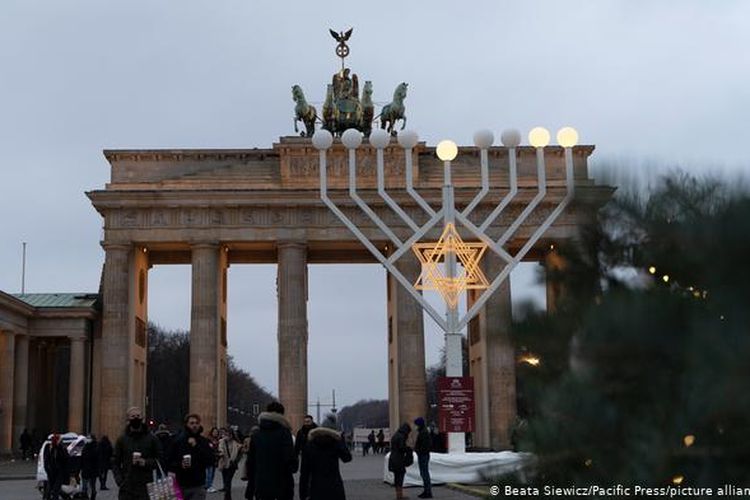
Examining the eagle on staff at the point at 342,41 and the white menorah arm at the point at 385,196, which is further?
the eagle on staff at the point at 342,41

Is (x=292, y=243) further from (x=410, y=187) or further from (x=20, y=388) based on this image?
(x=410, y=187)

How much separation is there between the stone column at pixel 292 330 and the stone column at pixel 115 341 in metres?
6.14

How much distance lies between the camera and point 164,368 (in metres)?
92.4

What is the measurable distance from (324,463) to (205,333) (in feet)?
116

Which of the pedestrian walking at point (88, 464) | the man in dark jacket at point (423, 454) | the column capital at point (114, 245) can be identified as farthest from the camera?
the column capital at point (114, 245)

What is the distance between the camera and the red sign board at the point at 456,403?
1966cm

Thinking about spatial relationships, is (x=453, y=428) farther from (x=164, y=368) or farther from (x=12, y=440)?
(x=164, y=368)

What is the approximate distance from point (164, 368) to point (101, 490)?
6925 centimetres

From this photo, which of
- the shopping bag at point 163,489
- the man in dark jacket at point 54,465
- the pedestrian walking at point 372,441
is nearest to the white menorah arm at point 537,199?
the man in dark jacket at point 54,465

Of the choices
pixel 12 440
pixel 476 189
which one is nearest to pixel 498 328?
pixel 476 189

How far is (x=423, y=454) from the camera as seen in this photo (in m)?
18.1

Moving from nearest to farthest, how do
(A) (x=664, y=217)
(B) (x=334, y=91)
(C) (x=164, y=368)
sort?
(A) (x=664, y=217), (B) (x=334, y=91), (C) (x=164, y=368)

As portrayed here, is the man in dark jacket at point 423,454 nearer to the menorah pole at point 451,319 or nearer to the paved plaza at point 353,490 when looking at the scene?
the paved plaza at point 353,490

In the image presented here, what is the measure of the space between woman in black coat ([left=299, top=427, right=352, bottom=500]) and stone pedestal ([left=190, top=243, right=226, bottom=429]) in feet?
115
